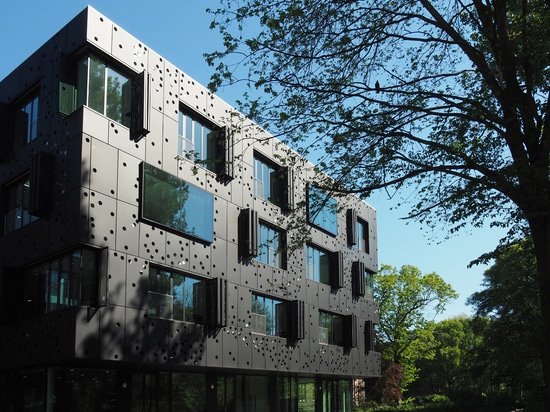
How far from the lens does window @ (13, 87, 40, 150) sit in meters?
21.7

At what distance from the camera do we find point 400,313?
5466cm

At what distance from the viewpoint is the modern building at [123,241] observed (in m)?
18.9

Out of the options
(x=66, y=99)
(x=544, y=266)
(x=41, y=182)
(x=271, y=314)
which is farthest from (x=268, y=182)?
(x=544, y=266)

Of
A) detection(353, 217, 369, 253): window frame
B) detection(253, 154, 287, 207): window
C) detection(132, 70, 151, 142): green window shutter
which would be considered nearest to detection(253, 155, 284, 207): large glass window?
detection(253, 154, 287, 207): window

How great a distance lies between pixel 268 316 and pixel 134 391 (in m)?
8.23

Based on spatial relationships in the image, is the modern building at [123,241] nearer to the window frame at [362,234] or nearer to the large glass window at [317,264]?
the large glass window at [317,264]

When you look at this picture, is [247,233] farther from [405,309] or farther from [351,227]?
[405,309]

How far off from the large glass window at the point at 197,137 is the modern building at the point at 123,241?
65 millimetres

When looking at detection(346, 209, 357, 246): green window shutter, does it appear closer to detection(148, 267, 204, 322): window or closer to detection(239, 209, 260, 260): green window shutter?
detection(239, 209, 260, 260): green window shutter

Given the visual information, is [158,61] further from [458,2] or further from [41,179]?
[458,2]

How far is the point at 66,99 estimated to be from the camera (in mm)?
19453

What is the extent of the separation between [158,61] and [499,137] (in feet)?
43.3

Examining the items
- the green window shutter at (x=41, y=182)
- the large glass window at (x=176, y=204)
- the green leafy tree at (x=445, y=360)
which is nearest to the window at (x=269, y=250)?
the large glass window at (x=176, y=204)

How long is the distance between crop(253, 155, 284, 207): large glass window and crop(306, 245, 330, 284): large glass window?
3.79 m
